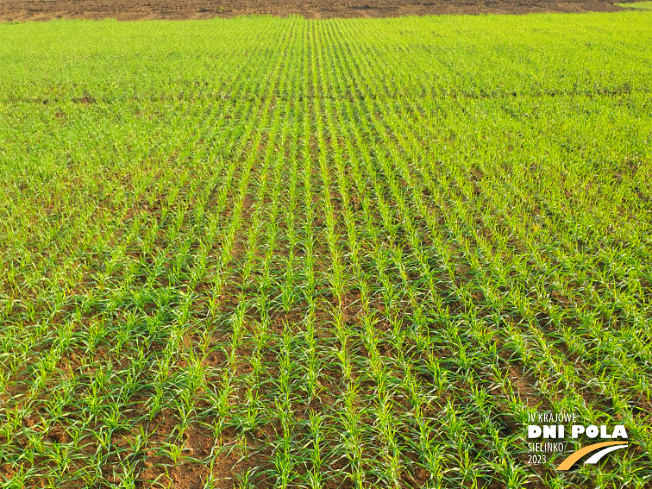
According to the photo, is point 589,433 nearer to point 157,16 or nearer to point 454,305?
point 454,305

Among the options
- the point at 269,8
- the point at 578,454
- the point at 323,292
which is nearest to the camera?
the point at 578,454

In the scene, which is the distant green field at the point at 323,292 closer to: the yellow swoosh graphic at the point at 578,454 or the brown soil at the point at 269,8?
the yellow swoosh graphic at the point at 578,454

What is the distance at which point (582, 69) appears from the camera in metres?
15.8

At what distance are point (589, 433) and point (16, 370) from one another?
18.1 feet

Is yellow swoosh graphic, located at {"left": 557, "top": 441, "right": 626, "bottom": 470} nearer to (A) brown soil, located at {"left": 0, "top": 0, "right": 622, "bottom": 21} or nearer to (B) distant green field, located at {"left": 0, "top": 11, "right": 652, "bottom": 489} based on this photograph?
(B) distant green field, located at {"left": 0, "top": 11, "right": 652, "bottom": 489}

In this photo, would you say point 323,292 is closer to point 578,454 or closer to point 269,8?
point 578,454

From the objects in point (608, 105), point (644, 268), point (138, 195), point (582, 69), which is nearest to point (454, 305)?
point (644, 268)

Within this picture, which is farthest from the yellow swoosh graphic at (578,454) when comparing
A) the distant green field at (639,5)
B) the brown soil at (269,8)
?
the distant green field at (639,5)

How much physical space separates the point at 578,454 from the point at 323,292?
3.09 m

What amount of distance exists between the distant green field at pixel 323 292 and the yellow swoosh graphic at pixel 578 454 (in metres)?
0.06

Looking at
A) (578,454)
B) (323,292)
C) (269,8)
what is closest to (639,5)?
(269,8)

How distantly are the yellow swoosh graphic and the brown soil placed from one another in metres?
36.5

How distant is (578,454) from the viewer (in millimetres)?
3309

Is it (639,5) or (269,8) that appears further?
(269,8)
